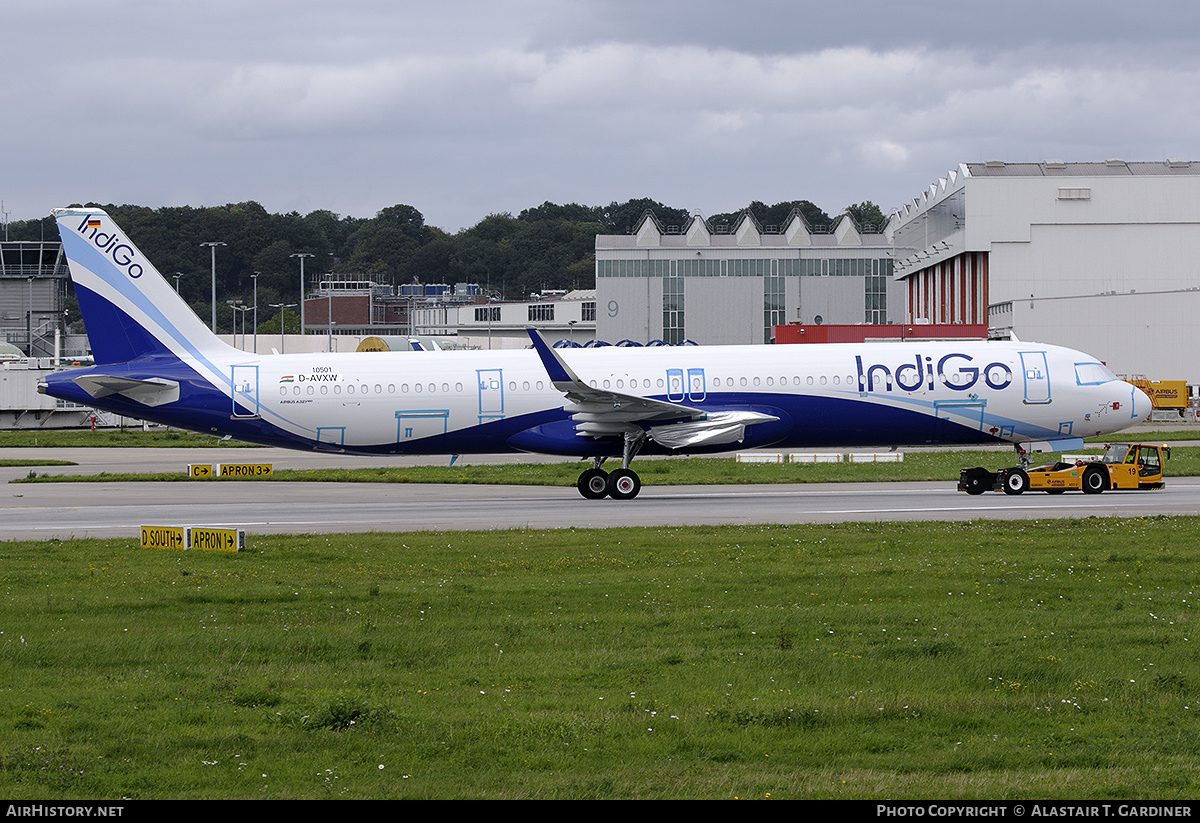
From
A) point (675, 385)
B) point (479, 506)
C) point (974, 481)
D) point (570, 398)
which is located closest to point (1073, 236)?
point (974, 481)

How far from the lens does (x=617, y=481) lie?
3356cm

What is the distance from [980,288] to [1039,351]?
59.0 metres

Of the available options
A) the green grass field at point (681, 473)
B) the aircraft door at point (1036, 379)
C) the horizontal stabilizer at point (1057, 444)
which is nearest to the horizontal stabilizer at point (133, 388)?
the green grass field at point (681, 473)

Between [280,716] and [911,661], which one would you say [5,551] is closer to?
[280,716]

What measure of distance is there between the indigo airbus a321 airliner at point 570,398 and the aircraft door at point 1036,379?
58 mm

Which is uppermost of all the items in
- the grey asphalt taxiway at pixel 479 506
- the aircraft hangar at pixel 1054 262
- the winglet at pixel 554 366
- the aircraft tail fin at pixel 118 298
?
the aircraft hangar at pixel 1054 262

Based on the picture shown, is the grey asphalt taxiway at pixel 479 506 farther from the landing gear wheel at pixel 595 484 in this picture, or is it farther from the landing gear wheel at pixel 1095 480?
the landing gear wheel at pixel 595 484

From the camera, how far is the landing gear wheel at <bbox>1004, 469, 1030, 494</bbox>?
32938mm

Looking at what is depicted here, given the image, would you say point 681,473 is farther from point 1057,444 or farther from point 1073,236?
point 1073,236

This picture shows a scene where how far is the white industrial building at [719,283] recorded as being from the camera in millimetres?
130875

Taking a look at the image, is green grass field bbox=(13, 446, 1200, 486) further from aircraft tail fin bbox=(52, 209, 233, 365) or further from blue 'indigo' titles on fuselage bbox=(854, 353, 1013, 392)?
aircraft tail fin bbox=(52, 209, 233, 365)

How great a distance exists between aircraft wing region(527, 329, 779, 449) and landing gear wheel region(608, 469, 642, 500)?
117 cm

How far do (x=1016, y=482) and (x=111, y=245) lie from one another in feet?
83.8
